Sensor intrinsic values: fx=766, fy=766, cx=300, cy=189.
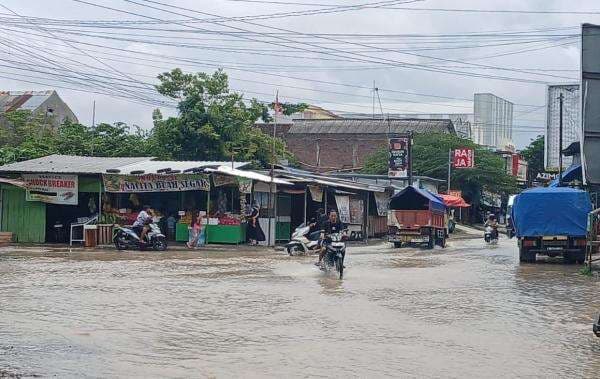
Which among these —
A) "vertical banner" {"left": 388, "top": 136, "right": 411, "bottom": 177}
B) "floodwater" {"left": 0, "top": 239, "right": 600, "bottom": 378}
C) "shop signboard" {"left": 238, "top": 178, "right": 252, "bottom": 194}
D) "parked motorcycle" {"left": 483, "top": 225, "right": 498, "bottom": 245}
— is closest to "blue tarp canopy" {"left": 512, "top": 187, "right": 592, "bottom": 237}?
"floodwater" {"left": 0, "top": 239, "right": 600, "bottom": 378}

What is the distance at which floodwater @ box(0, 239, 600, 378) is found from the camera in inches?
322

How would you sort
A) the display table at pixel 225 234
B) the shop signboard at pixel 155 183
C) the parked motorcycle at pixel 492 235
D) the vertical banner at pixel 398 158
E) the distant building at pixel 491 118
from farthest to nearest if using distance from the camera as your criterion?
the distant building at pixel 491 118 < the vertical banner at pixel 398 158 < the parked motorcycle at pixel 492 235 < the display table at pixel 225 234 < the shop signboard at pixel 155 183

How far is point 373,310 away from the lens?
40.6ft

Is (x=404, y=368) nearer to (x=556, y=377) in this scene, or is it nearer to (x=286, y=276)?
(x=556, y=377)

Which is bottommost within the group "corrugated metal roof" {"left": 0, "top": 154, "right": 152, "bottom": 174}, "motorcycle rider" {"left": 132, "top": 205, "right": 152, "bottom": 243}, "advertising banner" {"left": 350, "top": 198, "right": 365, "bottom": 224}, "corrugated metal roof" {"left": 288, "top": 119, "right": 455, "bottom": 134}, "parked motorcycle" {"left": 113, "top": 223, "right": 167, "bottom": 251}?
"parked motorcycle" {"left": 113, "top": 223, "right": 167, "bottom": 251}

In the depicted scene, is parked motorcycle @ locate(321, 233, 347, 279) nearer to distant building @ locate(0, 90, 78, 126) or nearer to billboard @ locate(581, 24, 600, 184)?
billboard @ locate(581, 24, 600, 184)

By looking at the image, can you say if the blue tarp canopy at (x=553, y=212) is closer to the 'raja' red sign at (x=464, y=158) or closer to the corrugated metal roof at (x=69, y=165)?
the corrugated metal roof at (x=69, y=165)

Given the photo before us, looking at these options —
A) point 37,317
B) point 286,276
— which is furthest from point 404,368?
point 286,276

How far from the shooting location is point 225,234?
28.0 metres

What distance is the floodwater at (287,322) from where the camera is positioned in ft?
26.9

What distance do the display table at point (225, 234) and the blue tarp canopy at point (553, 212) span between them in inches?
391

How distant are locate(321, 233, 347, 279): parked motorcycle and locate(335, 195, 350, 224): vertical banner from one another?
48.8ft

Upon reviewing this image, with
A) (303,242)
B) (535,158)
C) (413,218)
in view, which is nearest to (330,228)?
(303,242)

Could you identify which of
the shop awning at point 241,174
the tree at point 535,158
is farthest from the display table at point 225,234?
the tree at point 535,158
